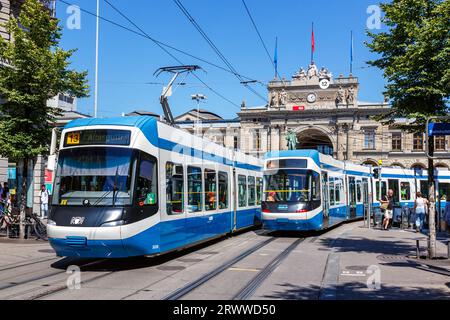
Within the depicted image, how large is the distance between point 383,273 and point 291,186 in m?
7.77

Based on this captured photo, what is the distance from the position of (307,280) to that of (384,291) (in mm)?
1568

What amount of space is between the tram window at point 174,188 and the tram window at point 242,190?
6.81m

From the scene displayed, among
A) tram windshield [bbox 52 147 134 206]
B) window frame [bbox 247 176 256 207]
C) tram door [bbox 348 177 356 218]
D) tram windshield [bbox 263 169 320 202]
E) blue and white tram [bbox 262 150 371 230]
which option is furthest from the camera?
tram door [bbox 348 177 356 218]

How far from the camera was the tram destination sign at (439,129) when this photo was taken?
1159 centimetres

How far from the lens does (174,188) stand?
12.1 meters

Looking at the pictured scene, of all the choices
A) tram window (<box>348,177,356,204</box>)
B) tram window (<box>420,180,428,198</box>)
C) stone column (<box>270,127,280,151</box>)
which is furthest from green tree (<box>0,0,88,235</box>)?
stone column (<box>270,127,280,151</box>)

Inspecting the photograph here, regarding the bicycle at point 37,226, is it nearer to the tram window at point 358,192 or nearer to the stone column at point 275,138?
the tram window at point 358,192

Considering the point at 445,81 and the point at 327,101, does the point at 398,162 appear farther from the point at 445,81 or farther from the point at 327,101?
the point at 445,81

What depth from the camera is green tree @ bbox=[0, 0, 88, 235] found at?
1603 cm

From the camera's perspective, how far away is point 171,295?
820 cm

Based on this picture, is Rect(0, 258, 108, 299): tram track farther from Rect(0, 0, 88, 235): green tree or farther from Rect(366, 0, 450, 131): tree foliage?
Rect(366, 0, 450, 131): tree foliage

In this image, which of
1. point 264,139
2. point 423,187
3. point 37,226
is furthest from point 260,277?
point 264,139

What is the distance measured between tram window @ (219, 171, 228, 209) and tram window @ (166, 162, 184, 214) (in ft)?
12.6
